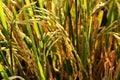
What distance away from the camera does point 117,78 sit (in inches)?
30.9

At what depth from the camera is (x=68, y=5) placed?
0.85m

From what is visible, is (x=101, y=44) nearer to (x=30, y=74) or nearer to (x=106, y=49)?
(x=106, y=49)

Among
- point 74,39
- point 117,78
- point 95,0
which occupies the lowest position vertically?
point 117,78

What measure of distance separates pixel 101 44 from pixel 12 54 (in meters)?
0.27

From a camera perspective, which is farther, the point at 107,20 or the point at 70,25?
the point at 107,20

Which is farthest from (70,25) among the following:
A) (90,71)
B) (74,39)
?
(90,71)

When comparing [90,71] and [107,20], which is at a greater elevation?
[107,20]

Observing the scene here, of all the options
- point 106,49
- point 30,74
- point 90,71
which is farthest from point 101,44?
point 30,74

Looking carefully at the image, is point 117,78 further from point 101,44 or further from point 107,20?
point 107,20

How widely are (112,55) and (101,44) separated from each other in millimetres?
93

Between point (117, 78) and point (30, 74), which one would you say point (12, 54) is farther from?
point (117, 78)

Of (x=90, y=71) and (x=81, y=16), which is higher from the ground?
(x=81, y=16)

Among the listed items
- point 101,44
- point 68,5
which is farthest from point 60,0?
point 101,44

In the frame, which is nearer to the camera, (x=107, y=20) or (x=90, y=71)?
(x=90, y=71)
